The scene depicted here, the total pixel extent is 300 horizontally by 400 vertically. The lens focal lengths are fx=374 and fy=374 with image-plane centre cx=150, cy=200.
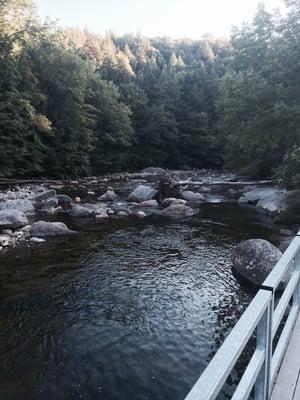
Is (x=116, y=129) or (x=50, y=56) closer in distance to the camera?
(x=50, y=56)

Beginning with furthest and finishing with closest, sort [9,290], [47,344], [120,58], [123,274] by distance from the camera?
[120,58] → [123,274] → [9,290] → [47,344]

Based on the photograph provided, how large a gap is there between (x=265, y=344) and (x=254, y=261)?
18.9ft

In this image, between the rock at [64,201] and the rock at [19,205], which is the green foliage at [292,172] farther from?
the rock at [19,205]

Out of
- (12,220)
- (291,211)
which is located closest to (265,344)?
(12,220)

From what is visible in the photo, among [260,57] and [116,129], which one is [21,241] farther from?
[116,129]

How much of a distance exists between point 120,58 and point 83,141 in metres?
20.6

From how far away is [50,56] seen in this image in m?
27.1

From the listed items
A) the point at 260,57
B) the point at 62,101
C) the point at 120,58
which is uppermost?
the point at 120,58

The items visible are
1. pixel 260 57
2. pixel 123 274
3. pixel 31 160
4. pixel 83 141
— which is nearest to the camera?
pixel 123 274

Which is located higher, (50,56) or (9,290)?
(50,56)

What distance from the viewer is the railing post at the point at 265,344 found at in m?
2.18

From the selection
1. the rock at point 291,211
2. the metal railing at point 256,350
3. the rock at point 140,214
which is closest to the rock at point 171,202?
the rock at point 140,214

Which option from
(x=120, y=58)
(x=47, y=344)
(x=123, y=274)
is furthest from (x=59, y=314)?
(x=120, y=58)

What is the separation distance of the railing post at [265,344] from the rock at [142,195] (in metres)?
15.6
